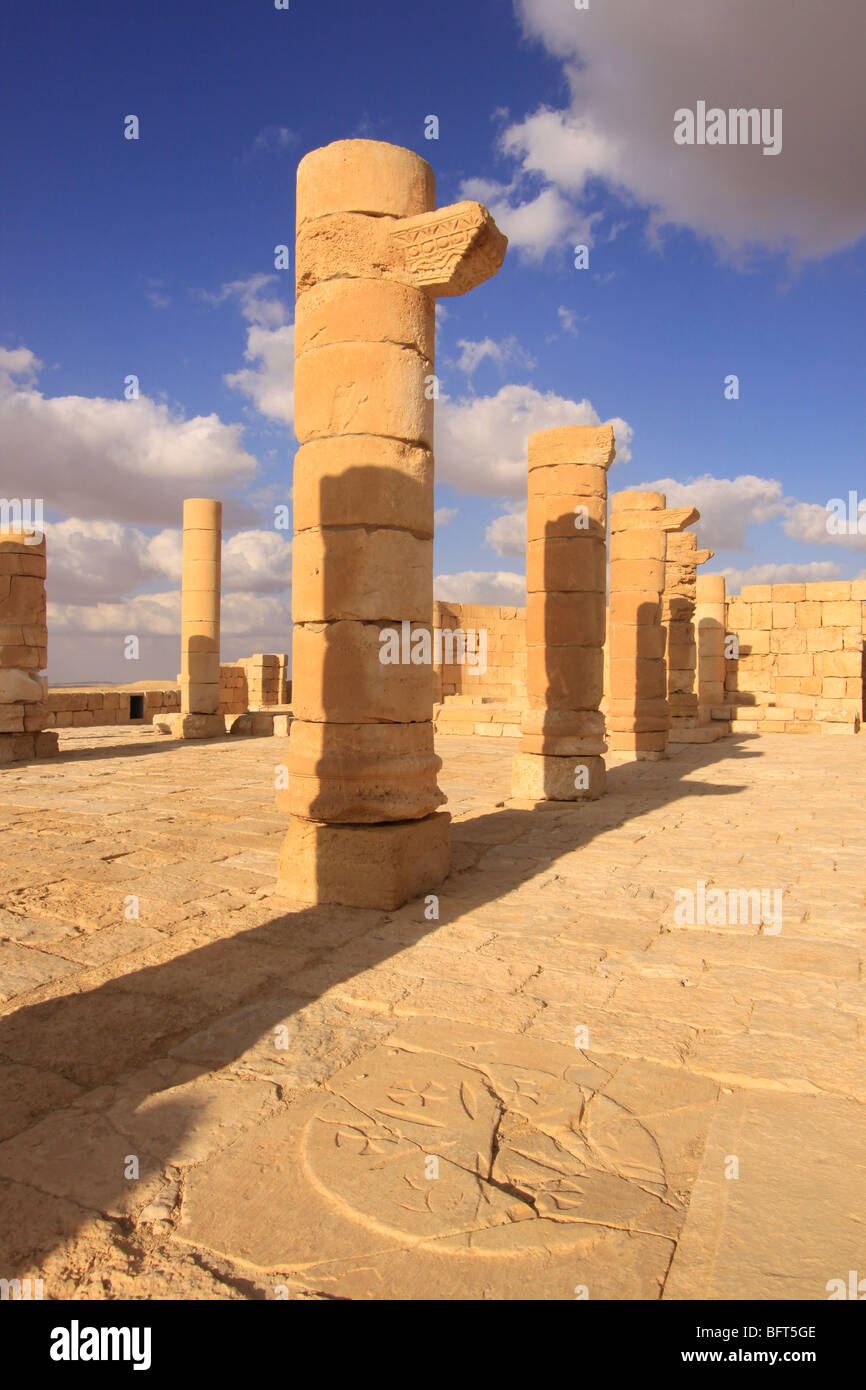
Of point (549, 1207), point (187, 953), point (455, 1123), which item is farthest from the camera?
point (187, 953)

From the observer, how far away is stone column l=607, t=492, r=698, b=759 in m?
13.5

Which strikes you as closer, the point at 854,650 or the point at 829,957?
the point at 829,957

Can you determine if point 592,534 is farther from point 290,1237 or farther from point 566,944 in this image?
point 290,1237

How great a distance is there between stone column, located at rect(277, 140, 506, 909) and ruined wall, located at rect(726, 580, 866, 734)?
660 inches

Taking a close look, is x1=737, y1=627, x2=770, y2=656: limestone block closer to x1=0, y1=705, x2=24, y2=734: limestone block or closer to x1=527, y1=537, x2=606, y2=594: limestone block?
x1=527, y1=537, x2=606, y2=594: limestone block

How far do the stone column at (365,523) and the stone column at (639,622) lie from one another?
8.72 m

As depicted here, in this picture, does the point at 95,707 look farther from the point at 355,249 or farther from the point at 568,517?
the point at 355,249

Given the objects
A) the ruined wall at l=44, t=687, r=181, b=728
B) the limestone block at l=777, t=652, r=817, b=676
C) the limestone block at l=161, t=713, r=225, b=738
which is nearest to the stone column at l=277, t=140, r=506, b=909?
the limestone block at l=161, t=713, r=225, b=738

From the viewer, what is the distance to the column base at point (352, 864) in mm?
4969

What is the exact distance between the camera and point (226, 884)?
539 cm

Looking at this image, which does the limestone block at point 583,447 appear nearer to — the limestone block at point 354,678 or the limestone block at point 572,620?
the limestone block at point 572,620

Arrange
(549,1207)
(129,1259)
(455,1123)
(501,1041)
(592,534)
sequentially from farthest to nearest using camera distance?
(592,534) < (501,1041) < (455,1123) < (549,1207) < (129,1259)
